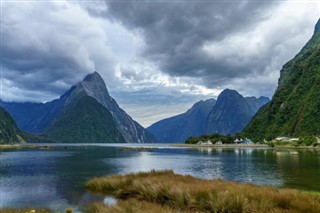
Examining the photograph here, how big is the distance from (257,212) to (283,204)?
10.2 feet

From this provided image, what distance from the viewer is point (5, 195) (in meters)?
41.8

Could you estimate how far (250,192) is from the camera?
2469cm

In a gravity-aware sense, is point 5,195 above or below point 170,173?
below

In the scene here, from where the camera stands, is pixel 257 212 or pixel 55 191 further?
pixel 55 191

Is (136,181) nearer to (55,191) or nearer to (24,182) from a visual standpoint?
(55,191)

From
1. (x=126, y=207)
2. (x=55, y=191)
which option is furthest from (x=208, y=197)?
(x=55, y=191)

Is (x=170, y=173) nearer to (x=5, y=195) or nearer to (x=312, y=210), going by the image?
(x=5, y=195)

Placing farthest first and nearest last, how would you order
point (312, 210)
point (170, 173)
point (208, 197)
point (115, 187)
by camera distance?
point (170, 173) < point (115, 187) < point (208, 197) < point (312, 210)

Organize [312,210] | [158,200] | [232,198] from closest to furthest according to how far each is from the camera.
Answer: [312,210] → [232,198] → [158,200]

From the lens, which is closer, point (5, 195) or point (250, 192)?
point (250, 192)

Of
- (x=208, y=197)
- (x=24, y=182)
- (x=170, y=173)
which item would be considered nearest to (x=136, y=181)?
(x=170, y=173)

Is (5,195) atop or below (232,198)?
below

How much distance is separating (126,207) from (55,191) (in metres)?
27.0

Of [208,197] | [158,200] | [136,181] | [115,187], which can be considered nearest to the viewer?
[208,197]
